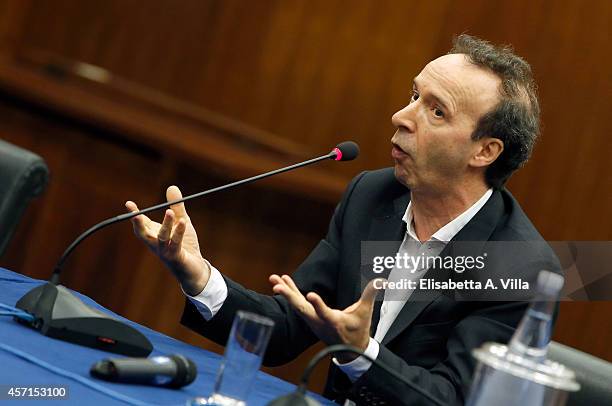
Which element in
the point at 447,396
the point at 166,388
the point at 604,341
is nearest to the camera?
the point at 166,388

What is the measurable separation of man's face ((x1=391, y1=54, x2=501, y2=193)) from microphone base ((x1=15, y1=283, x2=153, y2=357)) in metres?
0.88

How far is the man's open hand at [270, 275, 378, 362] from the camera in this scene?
2029 mm

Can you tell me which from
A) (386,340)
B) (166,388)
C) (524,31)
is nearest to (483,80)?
(386,340)

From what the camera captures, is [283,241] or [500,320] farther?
[283,241]

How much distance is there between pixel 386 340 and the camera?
8.04ft

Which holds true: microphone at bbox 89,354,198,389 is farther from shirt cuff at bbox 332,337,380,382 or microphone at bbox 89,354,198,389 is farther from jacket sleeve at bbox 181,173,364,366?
jacket sleeve at bbox 181,173,364,366

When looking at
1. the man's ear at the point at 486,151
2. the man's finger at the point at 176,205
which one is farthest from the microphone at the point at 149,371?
the man's ear at the point at 486,151

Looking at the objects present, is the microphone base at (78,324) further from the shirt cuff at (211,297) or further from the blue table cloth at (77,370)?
the shirt cuff at (211,297)

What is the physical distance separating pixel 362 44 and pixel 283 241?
81cm

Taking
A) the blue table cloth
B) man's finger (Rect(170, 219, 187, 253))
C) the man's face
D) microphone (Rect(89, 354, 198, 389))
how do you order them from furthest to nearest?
the man's face, man's finger (Rect(170, 219, 187, 253)), microphone (Rect(89, 354, 198, 389)), the blue table cloth

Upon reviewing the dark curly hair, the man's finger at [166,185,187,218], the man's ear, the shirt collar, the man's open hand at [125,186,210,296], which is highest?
the dark curly hair

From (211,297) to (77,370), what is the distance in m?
0.64

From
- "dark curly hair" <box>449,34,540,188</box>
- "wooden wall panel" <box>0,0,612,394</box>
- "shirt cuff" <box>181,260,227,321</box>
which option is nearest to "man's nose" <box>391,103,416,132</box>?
"dark curly hair" <box>449,34,540,188</box>

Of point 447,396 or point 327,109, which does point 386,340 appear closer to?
point 447,396
